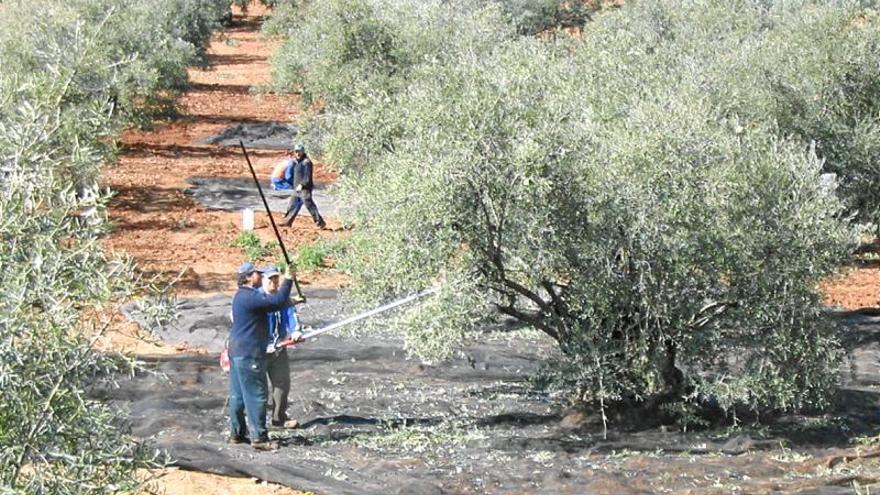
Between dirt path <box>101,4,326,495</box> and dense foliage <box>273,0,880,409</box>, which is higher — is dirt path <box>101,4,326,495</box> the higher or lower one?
the lower one

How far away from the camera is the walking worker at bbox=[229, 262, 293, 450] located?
11.8 metres

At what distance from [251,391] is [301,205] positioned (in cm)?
1221

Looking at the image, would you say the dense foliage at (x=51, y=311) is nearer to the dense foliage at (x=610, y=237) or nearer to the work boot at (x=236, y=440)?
the work boot at (x=236, y=440)

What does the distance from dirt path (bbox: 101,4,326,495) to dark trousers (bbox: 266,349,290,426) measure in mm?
1262

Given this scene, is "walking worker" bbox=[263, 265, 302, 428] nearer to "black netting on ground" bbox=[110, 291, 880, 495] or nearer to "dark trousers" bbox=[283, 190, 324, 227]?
"black netting on ground" bbox=[110, 291, 880, 495]

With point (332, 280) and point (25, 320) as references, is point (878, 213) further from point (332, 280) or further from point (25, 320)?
point (25, 320)

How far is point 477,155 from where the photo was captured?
1184 centimetres

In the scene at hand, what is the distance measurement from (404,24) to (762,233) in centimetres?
1345

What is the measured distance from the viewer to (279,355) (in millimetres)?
12492

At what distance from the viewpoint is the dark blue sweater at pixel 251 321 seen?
39.0ft

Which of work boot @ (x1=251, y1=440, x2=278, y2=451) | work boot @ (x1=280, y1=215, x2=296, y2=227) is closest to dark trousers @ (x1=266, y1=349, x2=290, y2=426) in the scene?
work boot @ (x1=251, y1=440, x2=278, y2=451)

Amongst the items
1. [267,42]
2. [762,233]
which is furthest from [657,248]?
[267,42]

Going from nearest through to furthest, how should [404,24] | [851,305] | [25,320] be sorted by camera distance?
[25,320] → [851,305] → [404,24]

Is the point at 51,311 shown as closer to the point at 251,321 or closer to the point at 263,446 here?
the point at 251,321
